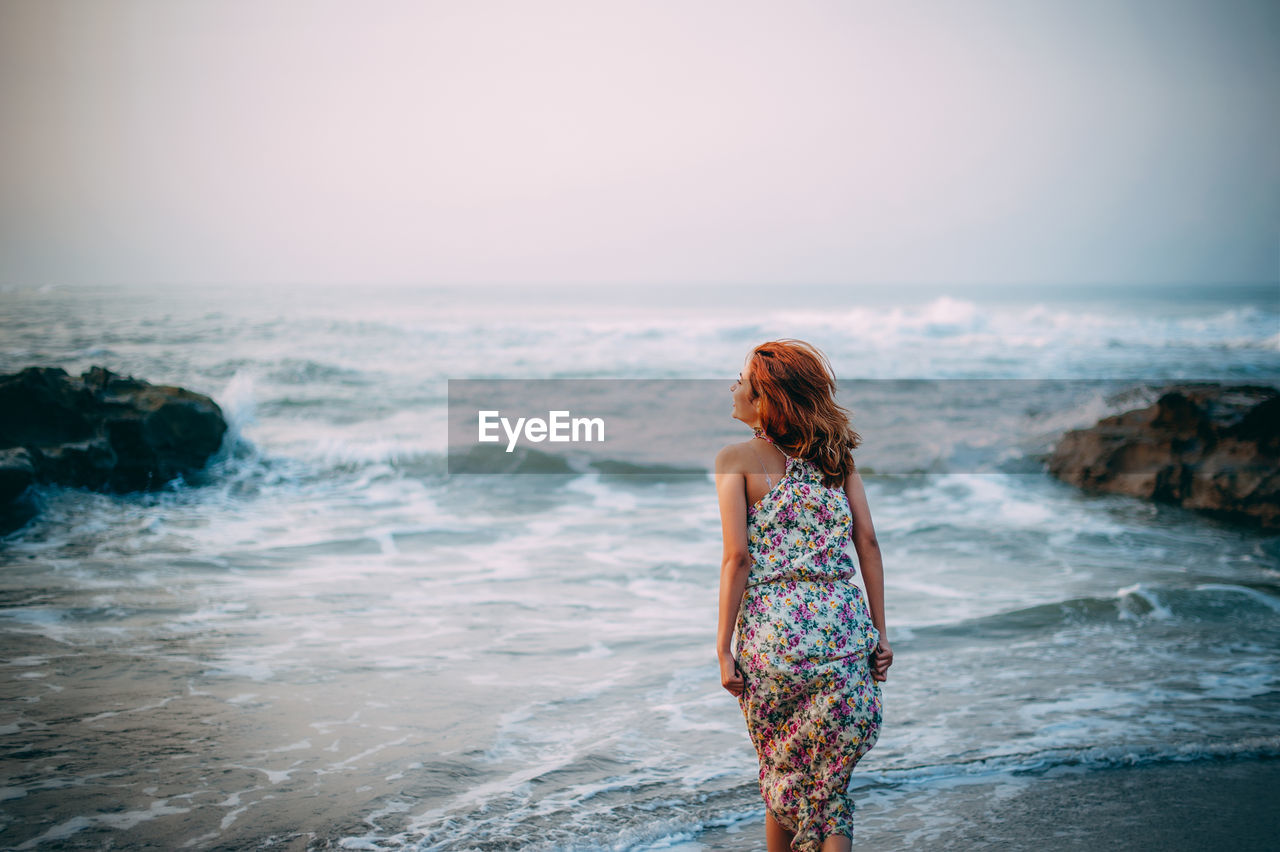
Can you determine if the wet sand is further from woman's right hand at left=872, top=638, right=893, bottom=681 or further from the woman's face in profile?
the woman's face in profile

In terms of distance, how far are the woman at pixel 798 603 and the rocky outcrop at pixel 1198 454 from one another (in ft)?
28.7

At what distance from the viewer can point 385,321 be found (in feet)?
96.5

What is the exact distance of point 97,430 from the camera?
10195 mm

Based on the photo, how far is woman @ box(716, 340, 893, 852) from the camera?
2406 millimetres

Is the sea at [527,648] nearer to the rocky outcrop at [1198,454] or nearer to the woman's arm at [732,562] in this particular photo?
the rocky outcrop at [1198,454]

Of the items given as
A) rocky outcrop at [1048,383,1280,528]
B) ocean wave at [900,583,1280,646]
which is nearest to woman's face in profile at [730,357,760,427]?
ocean wave at [900,583,1280,646]

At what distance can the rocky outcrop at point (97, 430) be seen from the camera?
9.63 m

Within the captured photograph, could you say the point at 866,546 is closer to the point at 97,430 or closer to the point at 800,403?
the point at 800,403

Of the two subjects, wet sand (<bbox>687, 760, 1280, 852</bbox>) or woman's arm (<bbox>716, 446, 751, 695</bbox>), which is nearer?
woman's arm (<bbox>716, 446, 751, 695</bbox>)

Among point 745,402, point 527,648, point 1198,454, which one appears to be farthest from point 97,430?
point 1198,454

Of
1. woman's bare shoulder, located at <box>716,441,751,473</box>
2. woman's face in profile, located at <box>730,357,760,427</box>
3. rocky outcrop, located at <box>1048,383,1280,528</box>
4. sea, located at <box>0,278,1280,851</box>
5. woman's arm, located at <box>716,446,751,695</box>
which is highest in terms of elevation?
woman's face in profile, located at <box>730,357,760,427</box>

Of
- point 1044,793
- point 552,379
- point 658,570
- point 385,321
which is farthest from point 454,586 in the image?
point 385,321

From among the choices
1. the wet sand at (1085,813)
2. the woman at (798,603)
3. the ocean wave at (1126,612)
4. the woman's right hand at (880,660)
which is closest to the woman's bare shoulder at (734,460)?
the woman at (798,603)

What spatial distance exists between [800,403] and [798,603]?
0.57 meters
